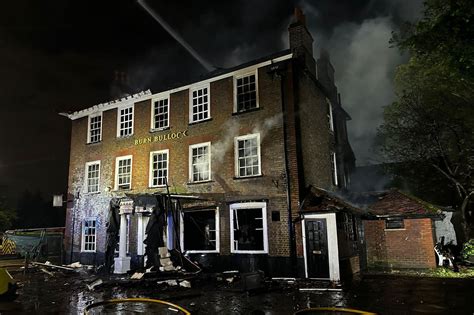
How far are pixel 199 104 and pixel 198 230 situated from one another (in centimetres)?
642

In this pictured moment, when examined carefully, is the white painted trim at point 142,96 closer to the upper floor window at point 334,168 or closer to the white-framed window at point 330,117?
the white-framed window at point 330,117

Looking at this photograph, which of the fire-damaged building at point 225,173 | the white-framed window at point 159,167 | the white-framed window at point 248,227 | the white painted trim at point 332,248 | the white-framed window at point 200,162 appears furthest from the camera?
the white-framed window at point 159,167

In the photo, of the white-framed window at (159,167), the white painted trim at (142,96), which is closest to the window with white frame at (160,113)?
the white painted trim at (142,96)

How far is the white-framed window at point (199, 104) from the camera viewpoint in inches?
694

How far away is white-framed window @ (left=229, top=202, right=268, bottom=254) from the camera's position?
49.5 feet

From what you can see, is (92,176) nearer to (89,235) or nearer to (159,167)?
(89,235)

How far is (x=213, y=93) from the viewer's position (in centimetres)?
1741

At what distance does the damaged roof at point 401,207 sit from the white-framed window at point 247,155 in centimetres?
689

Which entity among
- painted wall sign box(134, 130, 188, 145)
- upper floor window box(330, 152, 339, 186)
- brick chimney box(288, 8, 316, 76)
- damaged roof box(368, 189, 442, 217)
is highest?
brick chimney box(288, 8, 316, 76)

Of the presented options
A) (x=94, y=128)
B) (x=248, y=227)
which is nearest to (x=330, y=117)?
(x=248, y=227)

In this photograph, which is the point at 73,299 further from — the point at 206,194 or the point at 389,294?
the point at 389,294

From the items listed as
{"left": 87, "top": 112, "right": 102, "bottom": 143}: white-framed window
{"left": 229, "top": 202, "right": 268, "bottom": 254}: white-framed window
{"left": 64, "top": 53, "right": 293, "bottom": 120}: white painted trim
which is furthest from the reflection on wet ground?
{"left": 87, "top": 112, "right": 102, "bottom": 143}: white-framed window

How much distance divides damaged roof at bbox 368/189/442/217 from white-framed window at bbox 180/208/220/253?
8197 millimetres

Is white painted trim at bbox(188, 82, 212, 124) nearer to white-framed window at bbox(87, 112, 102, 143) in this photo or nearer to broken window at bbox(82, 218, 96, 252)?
white-framed window at bbox(87, 112, 102, 143)
